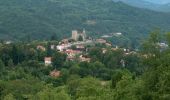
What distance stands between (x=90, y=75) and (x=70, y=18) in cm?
7652

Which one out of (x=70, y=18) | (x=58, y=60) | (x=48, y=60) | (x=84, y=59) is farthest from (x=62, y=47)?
(x=70, y=18)

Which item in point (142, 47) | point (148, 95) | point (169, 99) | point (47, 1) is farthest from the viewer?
point (47, 1)

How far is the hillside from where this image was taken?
101m

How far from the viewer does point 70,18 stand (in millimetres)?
120750

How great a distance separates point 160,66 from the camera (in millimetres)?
18734

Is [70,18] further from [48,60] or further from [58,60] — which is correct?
[48,60]

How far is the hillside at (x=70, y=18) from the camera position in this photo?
3995 inches

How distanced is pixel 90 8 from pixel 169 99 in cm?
11961

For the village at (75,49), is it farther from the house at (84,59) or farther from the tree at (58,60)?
the tree at (58,60)

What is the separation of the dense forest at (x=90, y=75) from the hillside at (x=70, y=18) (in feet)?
140

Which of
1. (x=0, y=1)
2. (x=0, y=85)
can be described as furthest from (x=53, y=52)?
(x=0, y=1)

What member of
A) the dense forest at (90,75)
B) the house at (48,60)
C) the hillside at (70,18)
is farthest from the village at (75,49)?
the hillside at (70,18)

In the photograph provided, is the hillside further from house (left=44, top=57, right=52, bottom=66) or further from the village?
house (left=44, top=57, right=52, bottom=66)

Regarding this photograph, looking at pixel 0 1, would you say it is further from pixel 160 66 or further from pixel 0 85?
pixel 160 66
